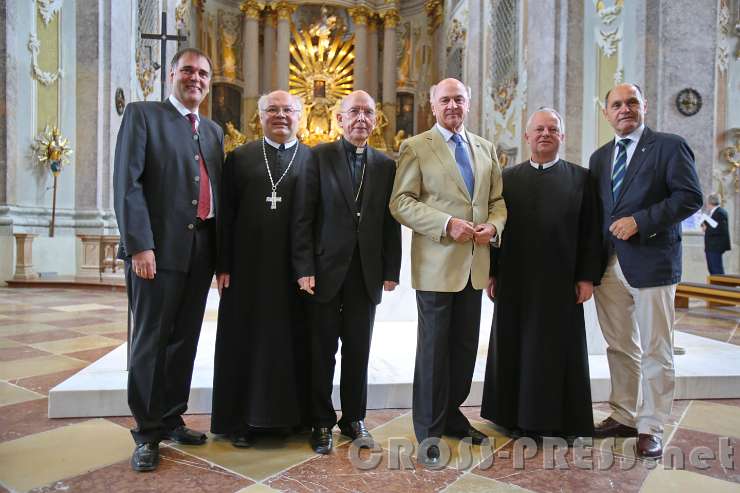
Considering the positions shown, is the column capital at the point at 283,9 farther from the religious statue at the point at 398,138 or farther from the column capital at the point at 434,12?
the religious statue at the point at 398,138

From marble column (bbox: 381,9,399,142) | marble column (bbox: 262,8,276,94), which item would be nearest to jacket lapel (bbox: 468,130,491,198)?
marble column (bbox: 381,9,399,142)

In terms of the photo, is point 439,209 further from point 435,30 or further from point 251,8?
point 251,8

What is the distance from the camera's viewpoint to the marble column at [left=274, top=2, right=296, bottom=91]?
1809 centimetres

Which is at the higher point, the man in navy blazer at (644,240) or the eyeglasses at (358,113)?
the eyeglasses at (358,113)

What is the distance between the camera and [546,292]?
2.70 metres

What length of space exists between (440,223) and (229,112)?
16.5 m

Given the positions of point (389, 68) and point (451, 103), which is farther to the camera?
point (389, 68)

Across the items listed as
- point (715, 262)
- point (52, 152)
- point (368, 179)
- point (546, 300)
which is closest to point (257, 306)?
point (368, 179)

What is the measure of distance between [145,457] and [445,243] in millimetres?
1552

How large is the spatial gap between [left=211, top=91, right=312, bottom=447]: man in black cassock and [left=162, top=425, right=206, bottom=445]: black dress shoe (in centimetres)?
9

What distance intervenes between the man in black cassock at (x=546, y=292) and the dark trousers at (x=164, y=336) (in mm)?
1445

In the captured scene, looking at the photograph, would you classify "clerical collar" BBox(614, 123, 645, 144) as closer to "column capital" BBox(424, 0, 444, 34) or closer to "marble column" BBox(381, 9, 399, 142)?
"marble column" BBox(381, 9, 399, 142)

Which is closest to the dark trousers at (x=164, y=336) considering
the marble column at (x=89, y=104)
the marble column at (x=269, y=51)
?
the marble column at (x=89, y=104)

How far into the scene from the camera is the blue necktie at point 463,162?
8.64 ft
